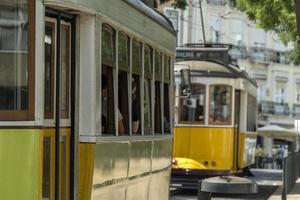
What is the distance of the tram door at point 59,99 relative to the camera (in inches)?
224

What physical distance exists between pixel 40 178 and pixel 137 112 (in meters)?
2.55

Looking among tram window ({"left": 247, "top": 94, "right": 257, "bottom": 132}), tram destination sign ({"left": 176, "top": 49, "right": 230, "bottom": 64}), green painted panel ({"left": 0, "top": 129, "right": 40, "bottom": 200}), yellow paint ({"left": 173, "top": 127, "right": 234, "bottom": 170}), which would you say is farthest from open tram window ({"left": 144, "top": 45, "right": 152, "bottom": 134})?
tram window ({"left": 247, "top": 94, "right": 257, "bottom": 132})

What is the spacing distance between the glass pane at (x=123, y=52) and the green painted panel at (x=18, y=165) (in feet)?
6.42

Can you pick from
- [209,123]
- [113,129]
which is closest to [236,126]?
[209,123]

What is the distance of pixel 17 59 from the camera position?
17.5ft

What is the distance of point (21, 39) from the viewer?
17.5 feet

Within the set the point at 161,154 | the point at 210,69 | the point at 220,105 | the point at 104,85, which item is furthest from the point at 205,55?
the point at 104,85

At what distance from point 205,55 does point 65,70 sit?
1380 cm

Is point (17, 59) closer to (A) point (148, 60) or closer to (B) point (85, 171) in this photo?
(B) point (85, 171)

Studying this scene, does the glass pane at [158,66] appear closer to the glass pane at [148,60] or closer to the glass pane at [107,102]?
the glass pane at [148,60]

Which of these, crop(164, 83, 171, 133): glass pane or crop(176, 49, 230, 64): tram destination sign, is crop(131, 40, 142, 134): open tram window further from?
crop(176, 49, 230, 64): tram destination sign

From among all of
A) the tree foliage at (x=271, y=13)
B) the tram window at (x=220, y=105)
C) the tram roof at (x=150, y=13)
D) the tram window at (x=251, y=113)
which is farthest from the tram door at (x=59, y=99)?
the tram window at (x=251, y=113)

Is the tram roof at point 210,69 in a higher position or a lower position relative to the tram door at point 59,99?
higher

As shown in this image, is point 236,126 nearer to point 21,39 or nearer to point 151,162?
point 151,162
